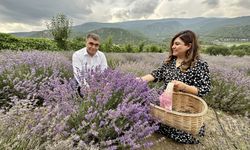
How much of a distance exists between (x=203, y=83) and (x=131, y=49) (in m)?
15.5

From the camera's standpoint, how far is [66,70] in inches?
152

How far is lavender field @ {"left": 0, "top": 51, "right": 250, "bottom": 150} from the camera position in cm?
149

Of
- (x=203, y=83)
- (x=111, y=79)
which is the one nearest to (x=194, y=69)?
(x=203, y=83)

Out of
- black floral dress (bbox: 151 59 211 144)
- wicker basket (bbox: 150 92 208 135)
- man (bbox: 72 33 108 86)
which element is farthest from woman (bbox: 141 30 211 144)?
man (bbox: 72 33 108 86)

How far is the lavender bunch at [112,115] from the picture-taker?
5.64ft

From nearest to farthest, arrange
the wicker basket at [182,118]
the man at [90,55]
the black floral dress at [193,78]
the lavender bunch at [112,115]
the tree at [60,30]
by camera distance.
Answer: the lavender bunch at [112,115], the wicker basket at [182,118], the black floral dress at [193,78], the man at [90,55], the tree at [60,30]

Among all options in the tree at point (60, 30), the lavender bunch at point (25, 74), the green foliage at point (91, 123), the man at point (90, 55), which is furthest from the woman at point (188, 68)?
the tree at point (60, 30)

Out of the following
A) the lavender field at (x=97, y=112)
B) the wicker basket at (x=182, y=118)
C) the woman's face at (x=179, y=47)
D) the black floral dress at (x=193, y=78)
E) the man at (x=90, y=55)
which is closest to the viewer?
the lavender field at (x=97, y=112)

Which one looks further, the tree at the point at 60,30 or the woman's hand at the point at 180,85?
the tree at the point at 60,30

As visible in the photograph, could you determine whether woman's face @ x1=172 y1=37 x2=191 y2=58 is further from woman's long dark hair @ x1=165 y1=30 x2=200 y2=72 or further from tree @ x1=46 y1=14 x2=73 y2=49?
tree @ x1=46 y1=14 x2=73 y2=49

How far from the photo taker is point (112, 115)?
1708 mm

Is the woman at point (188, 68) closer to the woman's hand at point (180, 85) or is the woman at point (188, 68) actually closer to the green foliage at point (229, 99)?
the woman's hand at point (180, 85)

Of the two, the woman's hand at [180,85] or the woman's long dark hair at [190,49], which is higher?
the woman's long dark hair at [190,49]

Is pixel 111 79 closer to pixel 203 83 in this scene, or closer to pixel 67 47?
pixel 203 83
